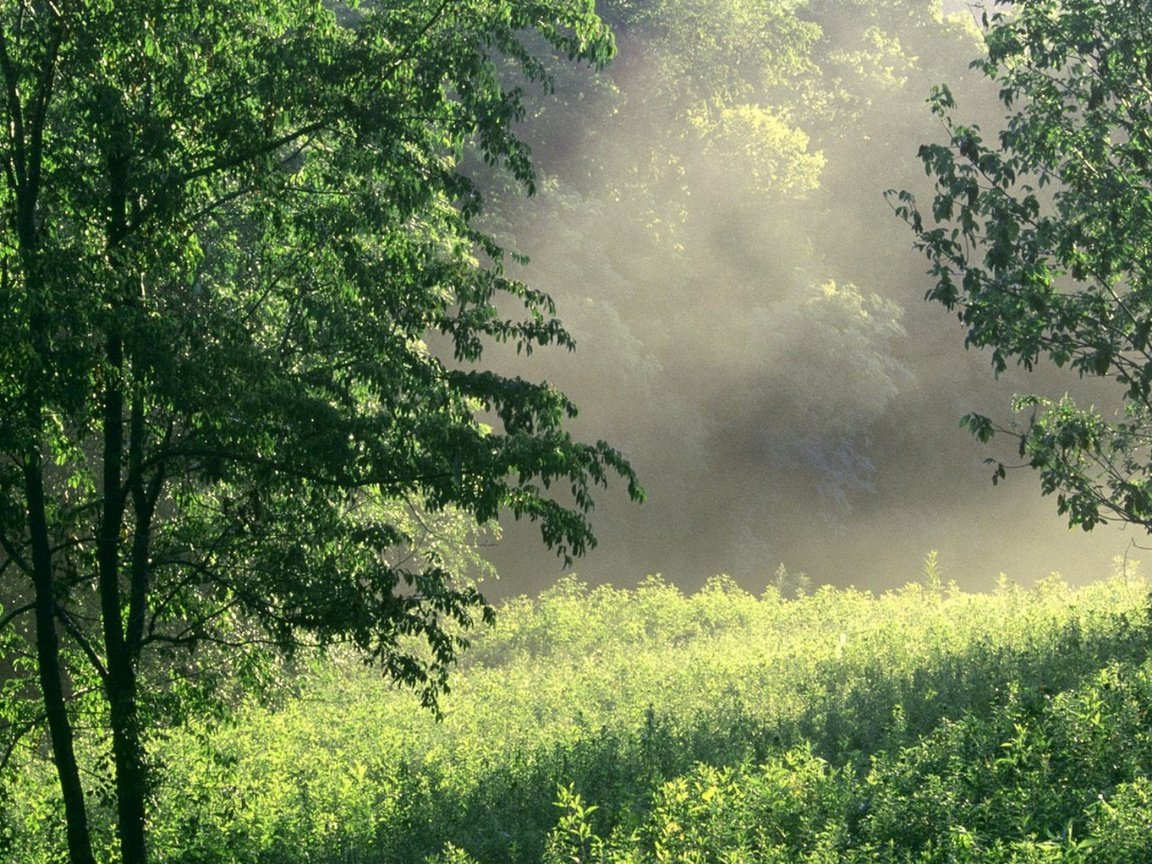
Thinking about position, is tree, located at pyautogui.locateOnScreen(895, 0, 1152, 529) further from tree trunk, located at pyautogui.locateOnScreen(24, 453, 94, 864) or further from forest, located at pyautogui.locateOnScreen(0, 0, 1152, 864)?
tree trunk, located at pyautogui.locateOnScreen(24, 453, 94, 864)

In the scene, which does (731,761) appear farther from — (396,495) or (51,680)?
(51,680)

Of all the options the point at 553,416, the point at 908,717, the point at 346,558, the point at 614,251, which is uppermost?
the point at 614,251

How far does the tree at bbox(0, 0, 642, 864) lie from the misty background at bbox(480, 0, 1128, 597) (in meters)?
28.2

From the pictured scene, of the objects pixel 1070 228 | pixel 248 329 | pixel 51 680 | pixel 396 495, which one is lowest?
pixel 51 680

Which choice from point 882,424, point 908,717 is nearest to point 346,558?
point 908,717

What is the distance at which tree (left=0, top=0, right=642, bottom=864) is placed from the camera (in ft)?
30.2

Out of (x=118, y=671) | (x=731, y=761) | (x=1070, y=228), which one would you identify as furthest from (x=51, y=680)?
(x=1070, y=228)

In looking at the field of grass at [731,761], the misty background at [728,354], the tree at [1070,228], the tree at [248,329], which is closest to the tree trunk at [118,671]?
the tree at [248,329]

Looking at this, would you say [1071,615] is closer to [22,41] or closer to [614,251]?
[22,41]

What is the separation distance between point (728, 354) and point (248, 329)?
126 ft

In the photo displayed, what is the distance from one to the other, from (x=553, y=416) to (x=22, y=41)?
4.49 meters

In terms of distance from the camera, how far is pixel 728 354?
4747 cm

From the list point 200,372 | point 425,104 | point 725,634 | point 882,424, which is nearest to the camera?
point 200,372

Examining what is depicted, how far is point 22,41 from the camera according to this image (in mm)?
9578
